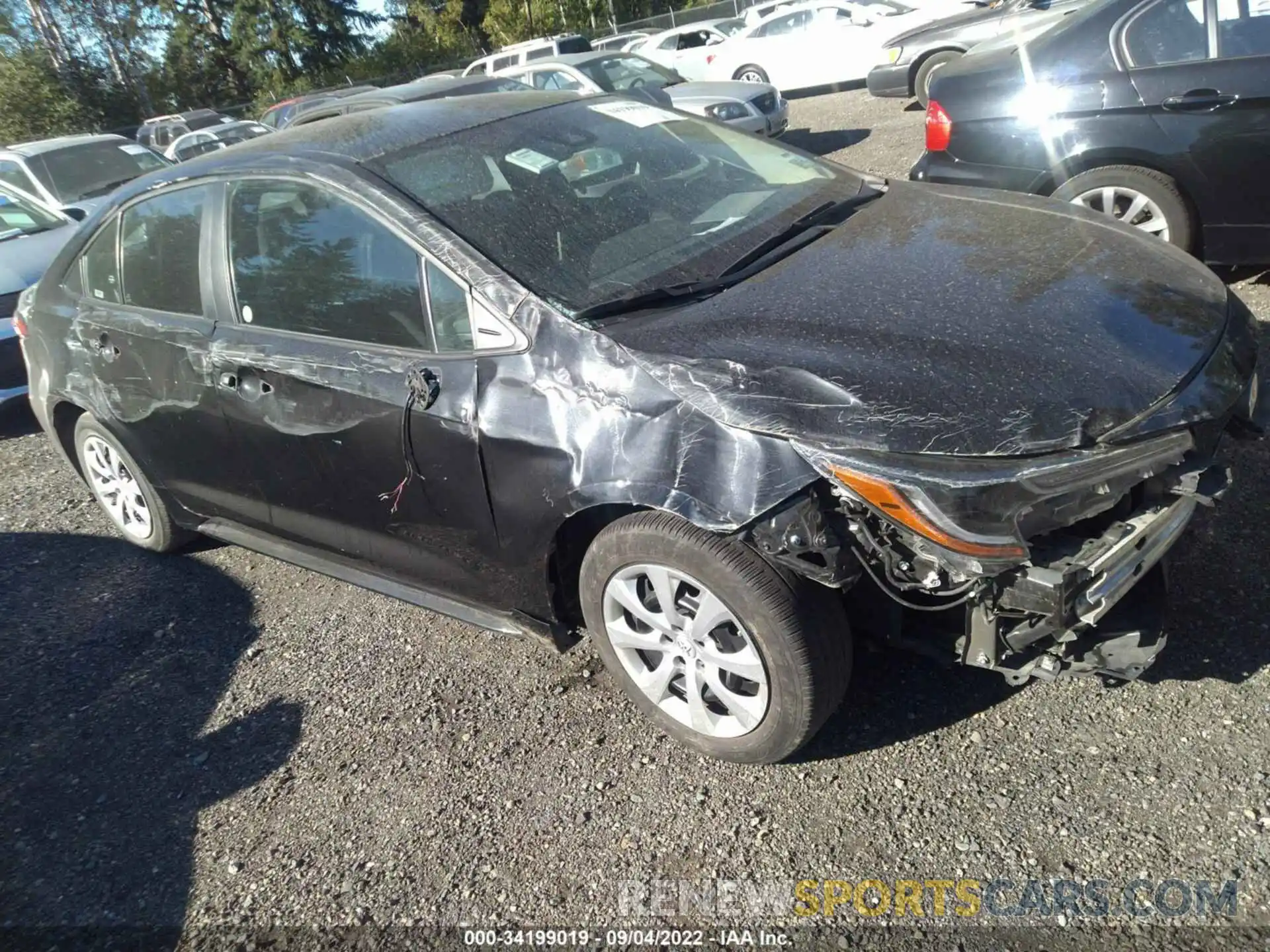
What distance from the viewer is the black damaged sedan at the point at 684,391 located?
2.29 meters

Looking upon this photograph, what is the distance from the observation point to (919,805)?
2555mm

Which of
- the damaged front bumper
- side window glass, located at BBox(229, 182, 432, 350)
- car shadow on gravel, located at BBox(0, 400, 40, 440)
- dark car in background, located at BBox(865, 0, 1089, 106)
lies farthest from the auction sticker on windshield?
dark car in background, located at BBox(865, 0, 1089, 106)

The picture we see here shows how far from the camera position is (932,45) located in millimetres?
11602

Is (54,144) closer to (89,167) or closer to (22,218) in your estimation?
(89,167)

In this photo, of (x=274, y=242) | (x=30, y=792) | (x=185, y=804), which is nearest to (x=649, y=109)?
(x=274, y=242)

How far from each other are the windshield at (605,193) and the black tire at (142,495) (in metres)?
2.08

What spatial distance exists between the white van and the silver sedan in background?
465cm

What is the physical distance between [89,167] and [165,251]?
7.75 metres

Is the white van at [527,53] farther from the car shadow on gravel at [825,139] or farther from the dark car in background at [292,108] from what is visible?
the car shadow on gravel at [825,139]

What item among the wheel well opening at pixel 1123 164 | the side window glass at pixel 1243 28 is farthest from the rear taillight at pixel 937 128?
the side window glass at pixel 1243 28

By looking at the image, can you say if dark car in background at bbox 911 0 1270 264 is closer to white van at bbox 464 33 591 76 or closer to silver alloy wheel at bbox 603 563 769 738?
silver alloy wheel at bbox 603 563 769 738

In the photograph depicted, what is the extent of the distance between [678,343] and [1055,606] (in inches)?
44.9

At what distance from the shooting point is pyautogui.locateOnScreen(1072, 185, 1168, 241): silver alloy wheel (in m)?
4.70

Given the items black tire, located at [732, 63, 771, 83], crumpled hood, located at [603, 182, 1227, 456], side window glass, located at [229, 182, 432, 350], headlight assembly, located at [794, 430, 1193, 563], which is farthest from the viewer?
black tire, located at [732, 63, 771, 83]
